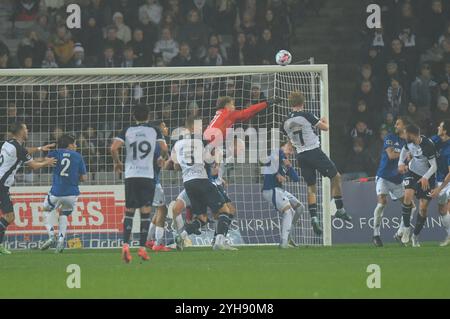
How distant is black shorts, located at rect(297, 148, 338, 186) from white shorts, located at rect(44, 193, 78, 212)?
12.4 feet

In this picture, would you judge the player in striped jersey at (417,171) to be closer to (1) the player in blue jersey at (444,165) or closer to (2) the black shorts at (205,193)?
(1) the player in blue jersey at (444,165)

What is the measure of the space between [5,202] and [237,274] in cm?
646

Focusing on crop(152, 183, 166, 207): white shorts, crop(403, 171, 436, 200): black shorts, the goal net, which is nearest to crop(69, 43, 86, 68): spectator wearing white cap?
the goal net

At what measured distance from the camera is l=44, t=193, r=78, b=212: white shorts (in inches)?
726

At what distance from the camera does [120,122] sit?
68.5 feet

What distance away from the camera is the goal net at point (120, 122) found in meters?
19.7

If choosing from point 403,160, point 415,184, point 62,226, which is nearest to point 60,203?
point 62,226

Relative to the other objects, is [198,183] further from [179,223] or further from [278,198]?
[278,198]

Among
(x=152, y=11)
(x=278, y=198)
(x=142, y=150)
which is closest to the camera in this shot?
(x=142, y=150)

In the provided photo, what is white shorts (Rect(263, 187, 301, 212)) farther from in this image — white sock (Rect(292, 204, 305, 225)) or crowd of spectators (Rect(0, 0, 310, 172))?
crowd of spectators (Rect(0, 0, 310, 172))

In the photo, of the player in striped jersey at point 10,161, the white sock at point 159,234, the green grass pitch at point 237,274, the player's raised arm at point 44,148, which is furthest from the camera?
the white sock at point 159,234

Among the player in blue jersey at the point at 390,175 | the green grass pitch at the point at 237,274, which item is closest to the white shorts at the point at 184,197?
the green grass pitch at the point at 237,274

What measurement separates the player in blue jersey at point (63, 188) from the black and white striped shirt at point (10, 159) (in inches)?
28.3

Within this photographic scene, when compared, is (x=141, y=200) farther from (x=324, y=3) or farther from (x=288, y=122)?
(x=324, y=3)
